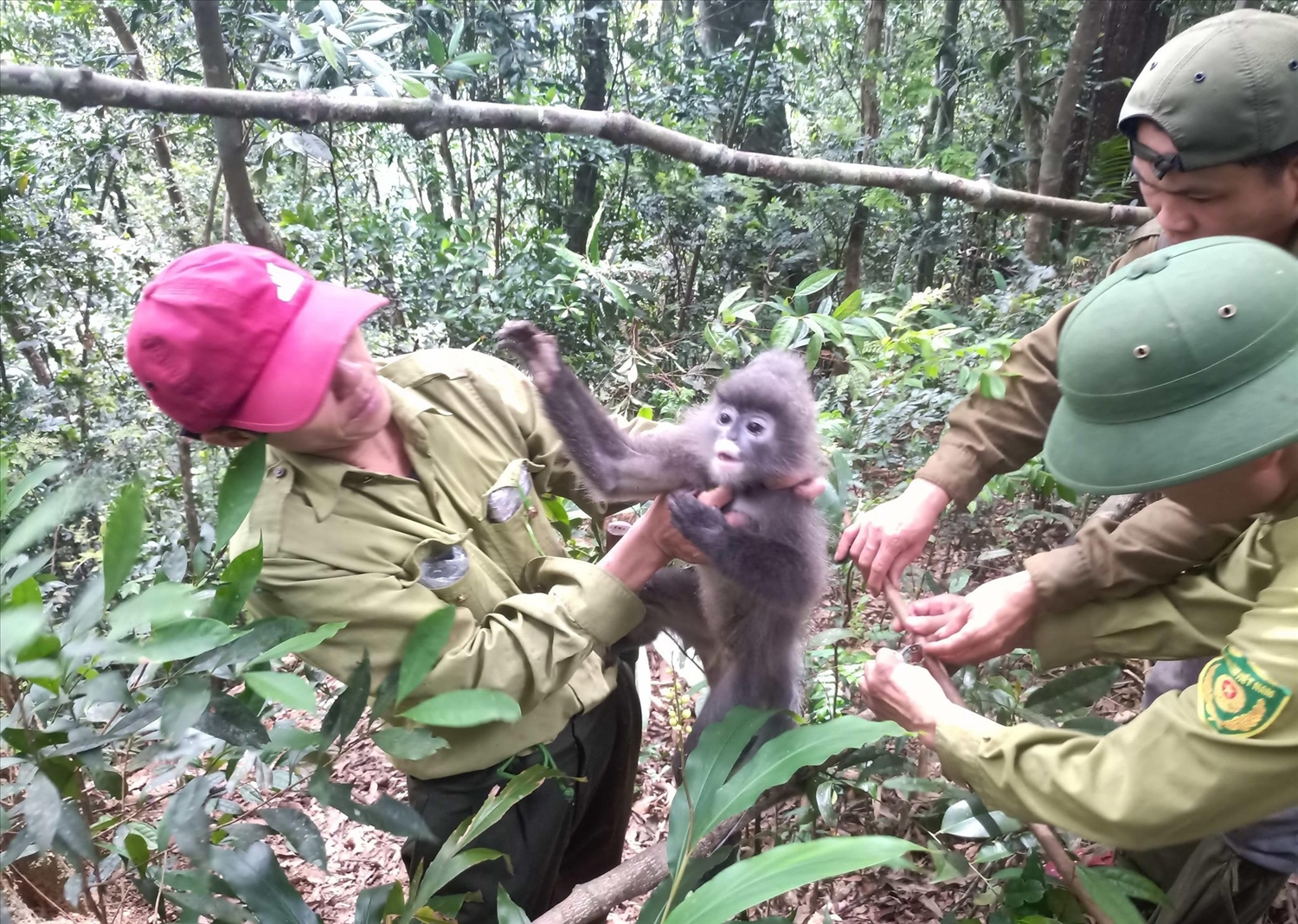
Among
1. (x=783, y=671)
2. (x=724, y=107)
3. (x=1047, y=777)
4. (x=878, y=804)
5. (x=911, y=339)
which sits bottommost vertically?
(x=878, y=804)

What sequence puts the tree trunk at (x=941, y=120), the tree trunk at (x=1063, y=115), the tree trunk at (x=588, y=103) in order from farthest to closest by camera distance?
the tree trunk at (x=941, y=120) → the tree trunk at (x=588, y=103) → the tree trunk at (x=1063, y=115)

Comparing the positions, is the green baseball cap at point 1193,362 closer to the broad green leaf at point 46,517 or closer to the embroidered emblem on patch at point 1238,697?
the embroidered emblem on patch at point 1238,697

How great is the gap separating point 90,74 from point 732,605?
5.58ft

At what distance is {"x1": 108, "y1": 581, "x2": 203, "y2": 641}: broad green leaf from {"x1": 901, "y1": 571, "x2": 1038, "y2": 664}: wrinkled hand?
50.9 inches

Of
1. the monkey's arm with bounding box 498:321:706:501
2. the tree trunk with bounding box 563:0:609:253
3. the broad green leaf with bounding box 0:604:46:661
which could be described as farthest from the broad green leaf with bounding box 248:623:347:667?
the tree trunk with bounding box 563:0:609:253

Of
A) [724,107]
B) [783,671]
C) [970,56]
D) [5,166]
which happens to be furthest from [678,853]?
[970,56]

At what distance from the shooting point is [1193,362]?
1.03 metres

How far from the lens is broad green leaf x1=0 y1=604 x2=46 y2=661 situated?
0.75 m

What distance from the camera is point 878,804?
216cm

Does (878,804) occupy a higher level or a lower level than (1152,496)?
lower

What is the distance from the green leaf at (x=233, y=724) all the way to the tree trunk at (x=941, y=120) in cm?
552

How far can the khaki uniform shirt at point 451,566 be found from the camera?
4.41 ft

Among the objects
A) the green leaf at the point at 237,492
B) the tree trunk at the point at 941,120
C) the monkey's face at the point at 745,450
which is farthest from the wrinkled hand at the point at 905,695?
the tree trunk at the point at 941,120

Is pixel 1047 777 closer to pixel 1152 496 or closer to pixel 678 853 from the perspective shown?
pixel 678 853
